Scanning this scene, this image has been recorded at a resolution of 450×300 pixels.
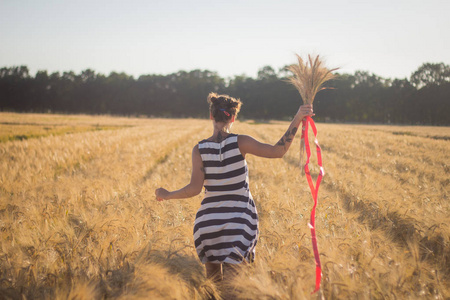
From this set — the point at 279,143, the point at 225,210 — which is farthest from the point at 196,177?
the point at 279,143

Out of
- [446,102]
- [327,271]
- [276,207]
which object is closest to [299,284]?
[327,271]

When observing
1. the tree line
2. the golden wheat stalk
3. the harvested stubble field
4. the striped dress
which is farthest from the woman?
the tree line

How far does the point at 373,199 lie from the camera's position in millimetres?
4141

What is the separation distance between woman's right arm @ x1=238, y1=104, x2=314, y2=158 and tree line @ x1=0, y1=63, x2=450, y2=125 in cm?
6072

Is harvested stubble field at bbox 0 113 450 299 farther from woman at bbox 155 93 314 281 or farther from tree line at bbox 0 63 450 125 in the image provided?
tree line at bbox 0 63 450 125

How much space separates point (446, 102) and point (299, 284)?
65968mm

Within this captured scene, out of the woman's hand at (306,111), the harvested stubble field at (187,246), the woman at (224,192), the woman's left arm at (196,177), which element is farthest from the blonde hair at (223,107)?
the harvested stubble field at (187,246)

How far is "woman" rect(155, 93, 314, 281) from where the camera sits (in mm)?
2281

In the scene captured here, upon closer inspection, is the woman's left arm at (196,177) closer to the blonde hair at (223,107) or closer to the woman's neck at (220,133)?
the woman's neck at (220,133)

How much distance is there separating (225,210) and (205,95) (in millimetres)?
86222

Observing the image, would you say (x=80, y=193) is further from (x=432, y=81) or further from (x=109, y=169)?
(x=432, y=81)

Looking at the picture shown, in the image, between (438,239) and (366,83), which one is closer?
(438,239)

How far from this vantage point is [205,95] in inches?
3410

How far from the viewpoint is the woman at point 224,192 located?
2.28 metres
